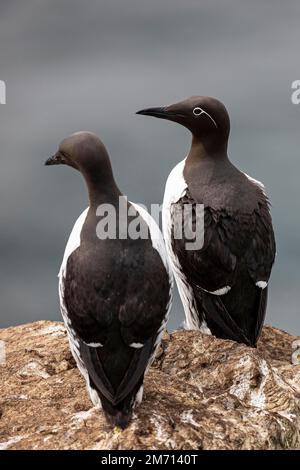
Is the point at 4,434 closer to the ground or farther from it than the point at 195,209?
closer to the ground

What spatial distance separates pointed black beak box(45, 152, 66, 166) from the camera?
967 centimetres

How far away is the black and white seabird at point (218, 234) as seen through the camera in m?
10.8

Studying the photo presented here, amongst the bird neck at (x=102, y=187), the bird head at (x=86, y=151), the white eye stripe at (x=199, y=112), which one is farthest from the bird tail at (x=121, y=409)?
the white eye stripe at (x=199, y=112)

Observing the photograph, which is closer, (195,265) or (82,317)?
(82,317)

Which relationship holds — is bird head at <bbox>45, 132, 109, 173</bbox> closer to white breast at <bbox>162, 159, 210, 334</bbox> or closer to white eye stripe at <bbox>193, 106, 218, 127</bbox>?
white breast at <bbox>162, 159, 210, 334</bbox>

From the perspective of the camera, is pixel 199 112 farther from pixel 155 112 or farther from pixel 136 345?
pixel 136 345

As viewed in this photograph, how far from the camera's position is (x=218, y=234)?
425 inches

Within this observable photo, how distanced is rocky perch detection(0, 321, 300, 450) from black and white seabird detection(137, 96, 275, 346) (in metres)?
0.53

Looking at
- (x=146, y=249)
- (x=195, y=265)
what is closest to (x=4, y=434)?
(x=146, y=249)

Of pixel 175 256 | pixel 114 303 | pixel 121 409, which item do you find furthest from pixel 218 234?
pixel 121 409

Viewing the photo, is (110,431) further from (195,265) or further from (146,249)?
(195,265)

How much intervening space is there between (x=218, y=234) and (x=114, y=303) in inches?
106
